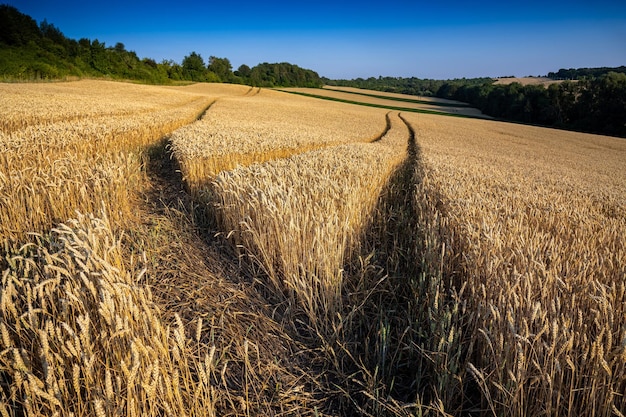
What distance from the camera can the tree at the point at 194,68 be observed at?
88.0m

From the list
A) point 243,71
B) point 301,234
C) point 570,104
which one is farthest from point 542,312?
point 243,71

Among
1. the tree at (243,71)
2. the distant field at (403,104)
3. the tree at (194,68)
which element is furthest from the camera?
the tree at (243,71)

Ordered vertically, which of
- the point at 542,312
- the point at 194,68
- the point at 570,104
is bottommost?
the point at 542,312

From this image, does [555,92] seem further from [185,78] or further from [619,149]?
[185,78]

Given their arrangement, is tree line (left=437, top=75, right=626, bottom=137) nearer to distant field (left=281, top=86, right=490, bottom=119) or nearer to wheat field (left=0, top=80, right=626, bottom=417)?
distant field (left=281, top=86, right=490, bottom=119)

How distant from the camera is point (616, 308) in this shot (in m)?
2.03

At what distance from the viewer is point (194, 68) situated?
100438 mm

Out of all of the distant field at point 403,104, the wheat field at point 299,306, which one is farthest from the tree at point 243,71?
the wheat field at point 299,306

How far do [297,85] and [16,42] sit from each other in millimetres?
77148

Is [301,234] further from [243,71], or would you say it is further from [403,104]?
[243,71]

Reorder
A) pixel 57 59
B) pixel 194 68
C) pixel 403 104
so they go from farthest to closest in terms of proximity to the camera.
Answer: pixel 194 68 → pixel 403 104 → pixel 57 59

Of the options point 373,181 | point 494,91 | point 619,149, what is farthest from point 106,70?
point 494,91

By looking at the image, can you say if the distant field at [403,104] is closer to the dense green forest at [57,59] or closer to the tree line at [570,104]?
the tree line at [570,104]

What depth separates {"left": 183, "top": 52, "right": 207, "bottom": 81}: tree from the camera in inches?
3464
